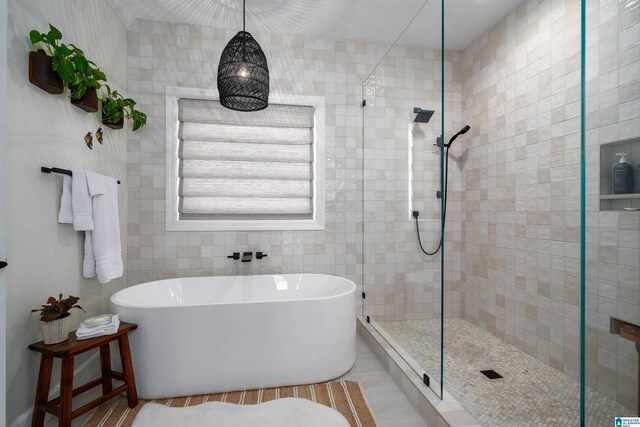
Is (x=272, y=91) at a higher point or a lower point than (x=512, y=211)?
higher

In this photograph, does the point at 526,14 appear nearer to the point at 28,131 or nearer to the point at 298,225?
the point at 298,225

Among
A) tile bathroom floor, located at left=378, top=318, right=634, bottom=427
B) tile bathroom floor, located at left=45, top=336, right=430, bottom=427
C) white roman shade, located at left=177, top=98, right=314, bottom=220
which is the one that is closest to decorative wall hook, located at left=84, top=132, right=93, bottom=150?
white roman shade, located at left=177, top=98, right=314, bottom=220

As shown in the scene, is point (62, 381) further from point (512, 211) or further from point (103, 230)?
point (512, 211)

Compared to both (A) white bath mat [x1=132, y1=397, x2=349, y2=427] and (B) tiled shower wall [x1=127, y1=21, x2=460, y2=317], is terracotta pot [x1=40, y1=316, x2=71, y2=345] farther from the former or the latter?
(B) tiled shower wall [x1=127, y1=21, x2=460, y2=317]

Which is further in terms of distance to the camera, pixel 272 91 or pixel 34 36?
pixel 272 91

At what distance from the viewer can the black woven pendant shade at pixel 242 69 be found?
79.0 inches

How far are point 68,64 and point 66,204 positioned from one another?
2.62 feet

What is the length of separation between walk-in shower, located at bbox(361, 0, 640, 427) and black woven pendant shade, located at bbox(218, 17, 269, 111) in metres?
1.01

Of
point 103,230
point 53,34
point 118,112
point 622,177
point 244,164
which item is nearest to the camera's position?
point 622,177

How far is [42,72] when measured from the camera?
1686mm

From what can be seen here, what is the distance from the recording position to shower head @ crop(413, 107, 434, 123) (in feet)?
6.39

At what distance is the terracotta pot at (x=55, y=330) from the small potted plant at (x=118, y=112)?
59.3 inches

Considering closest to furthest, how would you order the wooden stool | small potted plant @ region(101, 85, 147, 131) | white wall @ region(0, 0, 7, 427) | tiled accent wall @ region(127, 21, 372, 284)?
white wall @ region(0, 0, 7, 427) → the wooden stool → small potted plant @ region(101, 85, 147, 131) → tiled accent wall @ region(127, 21, 372, 284)

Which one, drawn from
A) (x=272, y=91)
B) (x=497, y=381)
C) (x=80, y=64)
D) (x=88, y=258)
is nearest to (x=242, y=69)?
(x=80, y=64)
